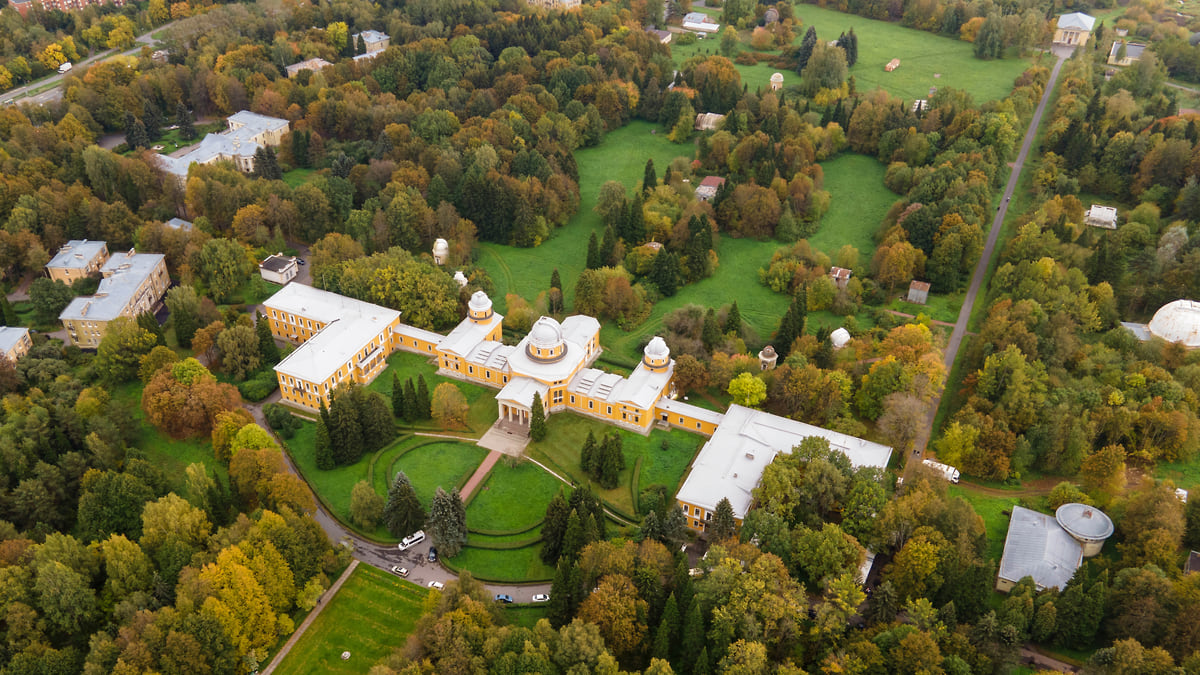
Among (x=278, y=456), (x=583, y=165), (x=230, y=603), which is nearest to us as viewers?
(x=230, y=603)

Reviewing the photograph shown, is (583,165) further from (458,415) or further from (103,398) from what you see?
(103,398)

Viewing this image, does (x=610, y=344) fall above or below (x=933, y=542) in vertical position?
below

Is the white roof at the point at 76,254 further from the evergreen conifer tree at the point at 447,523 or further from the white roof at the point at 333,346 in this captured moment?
the evergreen conifer tree at the point at 447,523

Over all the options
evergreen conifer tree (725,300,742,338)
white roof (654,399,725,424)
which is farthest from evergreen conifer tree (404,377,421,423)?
evergreen conifer tree (725,300,742,338)

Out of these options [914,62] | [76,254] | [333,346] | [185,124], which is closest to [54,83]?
[185,124]

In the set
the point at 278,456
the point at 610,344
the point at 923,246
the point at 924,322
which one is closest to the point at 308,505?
the point at 278,456

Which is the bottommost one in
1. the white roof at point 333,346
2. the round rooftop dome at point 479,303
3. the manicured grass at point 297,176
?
the manicured grass at point 297,176

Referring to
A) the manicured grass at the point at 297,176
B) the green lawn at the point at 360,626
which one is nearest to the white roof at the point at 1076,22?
the manicured grass at the point at 297,176

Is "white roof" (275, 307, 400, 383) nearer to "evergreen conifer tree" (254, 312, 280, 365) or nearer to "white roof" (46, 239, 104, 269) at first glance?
"evergreen conifer tree" (254, 312, 280, 365)
